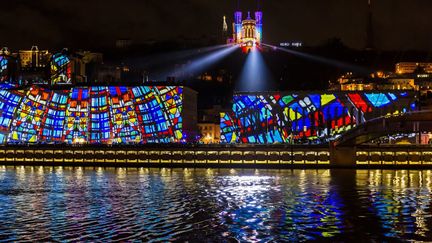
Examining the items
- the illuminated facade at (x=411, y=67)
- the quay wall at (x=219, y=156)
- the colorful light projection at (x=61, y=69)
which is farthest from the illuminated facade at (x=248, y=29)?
the quay wall at (x=219, y=156)

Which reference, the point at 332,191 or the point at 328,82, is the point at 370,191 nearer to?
the point at 332,191

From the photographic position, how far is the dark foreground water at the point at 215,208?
73.0 ft

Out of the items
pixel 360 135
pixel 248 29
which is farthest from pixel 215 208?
pixel 248 29

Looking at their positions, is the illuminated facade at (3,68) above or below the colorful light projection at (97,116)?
above

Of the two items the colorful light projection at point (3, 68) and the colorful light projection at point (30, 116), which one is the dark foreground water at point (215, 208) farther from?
the colorful light projection at point (3, 68)

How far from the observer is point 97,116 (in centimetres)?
7969

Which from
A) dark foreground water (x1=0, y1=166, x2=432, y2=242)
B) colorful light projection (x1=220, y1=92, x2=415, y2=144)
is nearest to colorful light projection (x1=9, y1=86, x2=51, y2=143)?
colorful light projection (x1=220, y1=92, x2=415, y2=144)

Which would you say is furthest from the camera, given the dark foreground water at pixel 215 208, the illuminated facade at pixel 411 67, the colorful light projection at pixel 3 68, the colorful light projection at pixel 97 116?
the illuminated facade at pixel 411 67

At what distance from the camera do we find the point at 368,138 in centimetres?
5684

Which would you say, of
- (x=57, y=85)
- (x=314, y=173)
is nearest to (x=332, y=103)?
(x=314, y=173)

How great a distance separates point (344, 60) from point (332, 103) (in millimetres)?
46297

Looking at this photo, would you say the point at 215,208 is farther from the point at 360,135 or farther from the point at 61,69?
the point at 61,69

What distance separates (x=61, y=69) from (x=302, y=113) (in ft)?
106

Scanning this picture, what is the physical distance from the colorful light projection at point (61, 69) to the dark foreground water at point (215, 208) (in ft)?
139
